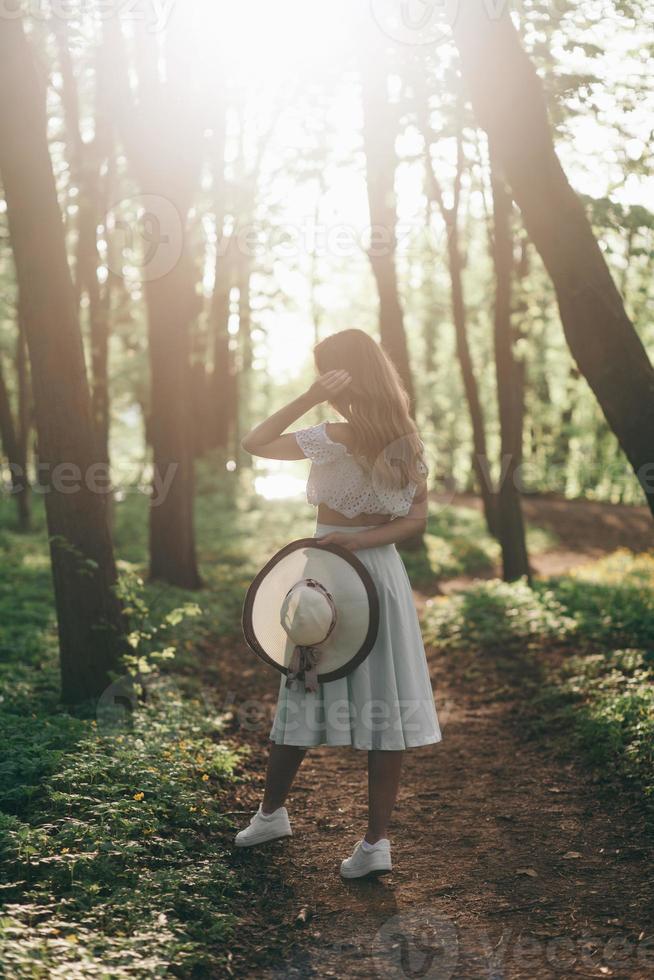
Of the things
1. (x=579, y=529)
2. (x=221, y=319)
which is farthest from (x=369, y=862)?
(x=579, y=529)

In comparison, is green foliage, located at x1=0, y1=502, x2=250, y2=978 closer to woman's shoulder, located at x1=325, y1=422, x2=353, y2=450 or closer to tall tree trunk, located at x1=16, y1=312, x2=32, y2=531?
woman's shoulder, located at x1=325, y1=422, x2=353, y2=450

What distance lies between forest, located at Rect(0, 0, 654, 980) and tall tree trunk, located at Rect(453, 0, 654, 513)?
0.02 meters

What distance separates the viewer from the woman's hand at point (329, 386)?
4188mm

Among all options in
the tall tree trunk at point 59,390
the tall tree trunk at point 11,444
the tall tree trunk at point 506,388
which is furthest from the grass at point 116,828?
the tall tree trunk at point 11,444

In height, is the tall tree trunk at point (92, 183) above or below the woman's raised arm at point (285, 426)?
above

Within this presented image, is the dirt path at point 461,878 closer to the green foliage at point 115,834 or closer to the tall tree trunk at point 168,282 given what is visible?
the green foliage at point 115,834

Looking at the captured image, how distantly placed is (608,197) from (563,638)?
165 inches

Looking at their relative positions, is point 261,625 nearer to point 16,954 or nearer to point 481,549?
point 16,954

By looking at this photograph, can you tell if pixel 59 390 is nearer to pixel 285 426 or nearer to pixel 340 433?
pixel 285 426

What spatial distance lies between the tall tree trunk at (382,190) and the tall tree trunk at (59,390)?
7184mm

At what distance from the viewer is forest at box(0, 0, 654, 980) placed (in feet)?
12.9

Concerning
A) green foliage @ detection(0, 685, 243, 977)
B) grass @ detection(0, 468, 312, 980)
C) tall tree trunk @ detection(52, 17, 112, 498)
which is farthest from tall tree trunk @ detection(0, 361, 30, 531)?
green foliage @ detection(0, 685, 243, 977)

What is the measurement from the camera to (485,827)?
5211 mm

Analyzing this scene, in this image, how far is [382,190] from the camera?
15.2m
